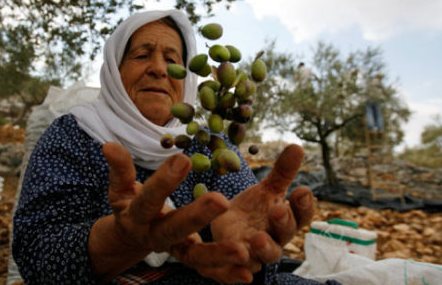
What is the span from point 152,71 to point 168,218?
1.22 meters

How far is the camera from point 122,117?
1859 millimetres

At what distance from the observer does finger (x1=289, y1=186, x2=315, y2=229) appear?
901mm

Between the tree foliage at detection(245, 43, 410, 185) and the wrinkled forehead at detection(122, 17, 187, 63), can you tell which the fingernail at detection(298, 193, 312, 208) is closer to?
the wrinkled forehead at detection(122, 17, 187, 63)

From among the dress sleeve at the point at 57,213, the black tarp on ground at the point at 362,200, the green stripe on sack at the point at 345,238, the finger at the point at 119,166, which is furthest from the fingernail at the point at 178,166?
the black tarp on ground at the point at 362,200

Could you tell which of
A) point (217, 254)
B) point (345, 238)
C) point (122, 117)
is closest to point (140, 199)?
point (217, 254)

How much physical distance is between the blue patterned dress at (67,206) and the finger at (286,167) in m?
0.65

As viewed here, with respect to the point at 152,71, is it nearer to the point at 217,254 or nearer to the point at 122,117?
the point at 122,117

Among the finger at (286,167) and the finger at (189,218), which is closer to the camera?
the finger at (189,218)

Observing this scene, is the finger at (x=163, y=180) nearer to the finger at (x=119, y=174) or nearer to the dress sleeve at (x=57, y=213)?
the finger at (x=119, y=174)

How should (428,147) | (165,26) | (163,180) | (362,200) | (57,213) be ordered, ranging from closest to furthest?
(163,180) → (57,213) → (165,26) → (362,200) → (428,147)

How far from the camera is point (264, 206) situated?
2.98 ft

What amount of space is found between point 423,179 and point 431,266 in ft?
49.1

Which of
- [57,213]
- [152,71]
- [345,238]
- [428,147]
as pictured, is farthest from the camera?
[428,147]

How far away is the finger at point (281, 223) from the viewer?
84 cm
